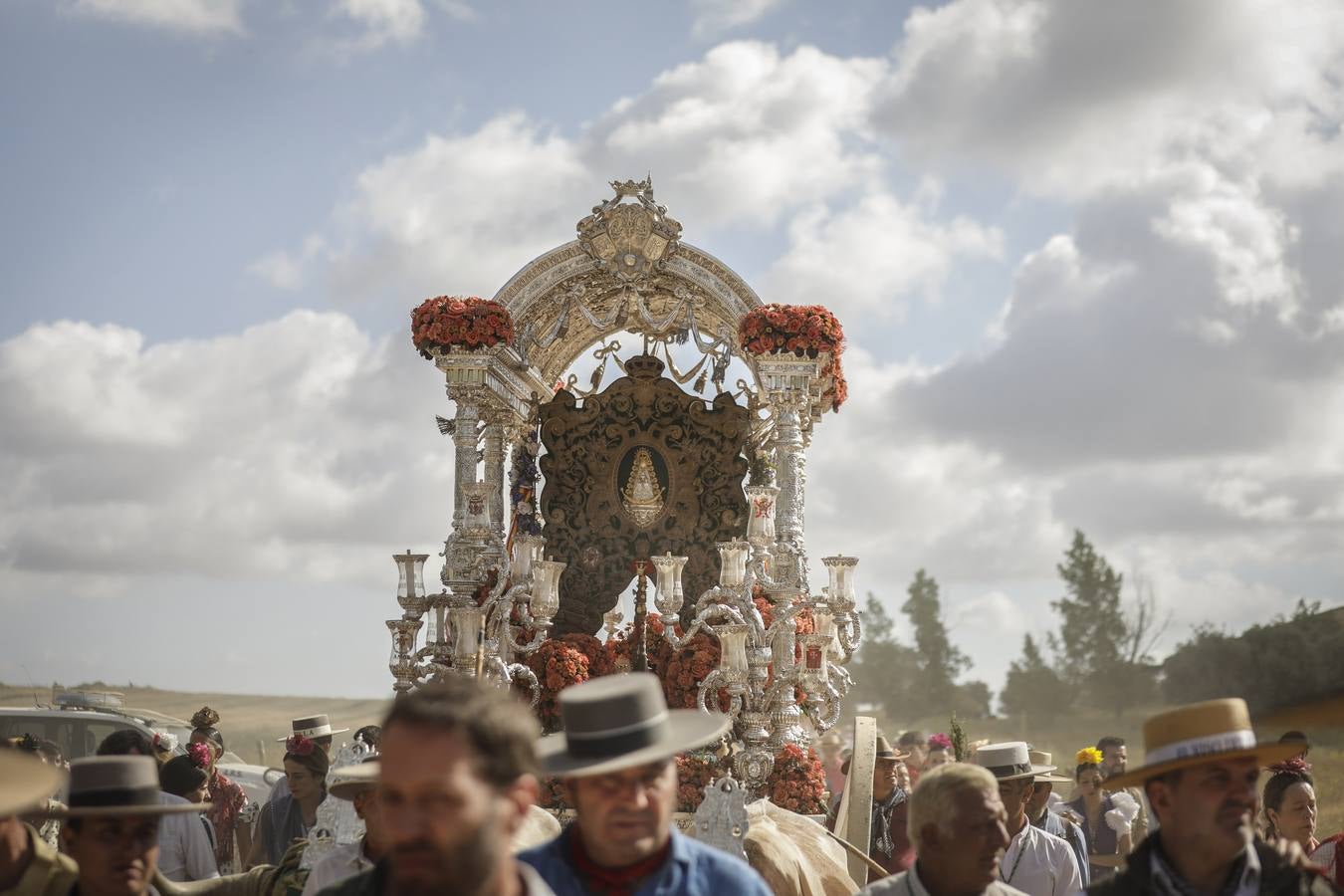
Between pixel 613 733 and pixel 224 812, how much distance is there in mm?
8936

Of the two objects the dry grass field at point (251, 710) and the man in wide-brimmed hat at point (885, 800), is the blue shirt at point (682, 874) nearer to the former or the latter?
the man in wide-brimmed hat at point (885, 800)

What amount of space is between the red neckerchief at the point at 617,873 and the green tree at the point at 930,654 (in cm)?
5050

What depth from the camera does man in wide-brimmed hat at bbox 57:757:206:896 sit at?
4.36m

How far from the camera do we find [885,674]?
56.8 metres

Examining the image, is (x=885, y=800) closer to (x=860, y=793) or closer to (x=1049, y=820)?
(x=860, y=793)

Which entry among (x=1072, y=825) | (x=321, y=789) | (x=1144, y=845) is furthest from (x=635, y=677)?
(x=321, y=789)

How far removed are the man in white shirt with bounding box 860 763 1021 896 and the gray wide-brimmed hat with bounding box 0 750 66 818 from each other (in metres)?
2.53

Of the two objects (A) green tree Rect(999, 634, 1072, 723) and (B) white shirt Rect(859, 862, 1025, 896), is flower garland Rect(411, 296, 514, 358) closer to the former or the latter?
(B) white shirt Rect(859, 862, 1025, 896)

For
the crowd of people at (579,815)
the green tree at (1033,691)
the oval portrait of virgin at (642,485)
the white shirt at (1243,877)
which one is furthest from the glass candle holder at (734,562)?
the green tree at (1033,691)

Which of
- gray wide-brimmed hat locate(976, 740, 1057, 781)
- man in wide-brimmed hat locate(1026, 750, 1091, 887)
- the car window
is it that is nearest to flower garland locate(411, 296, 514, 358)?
the car window

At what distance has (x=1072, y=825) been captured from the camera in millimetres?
8172

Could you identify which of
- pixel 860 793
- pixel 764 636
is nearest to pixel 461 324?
pixel 764 636

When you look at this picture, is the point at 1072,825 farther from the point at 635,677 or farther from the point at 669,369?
the point at 669,369

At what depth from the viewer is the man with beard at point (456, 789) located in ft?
9.10
